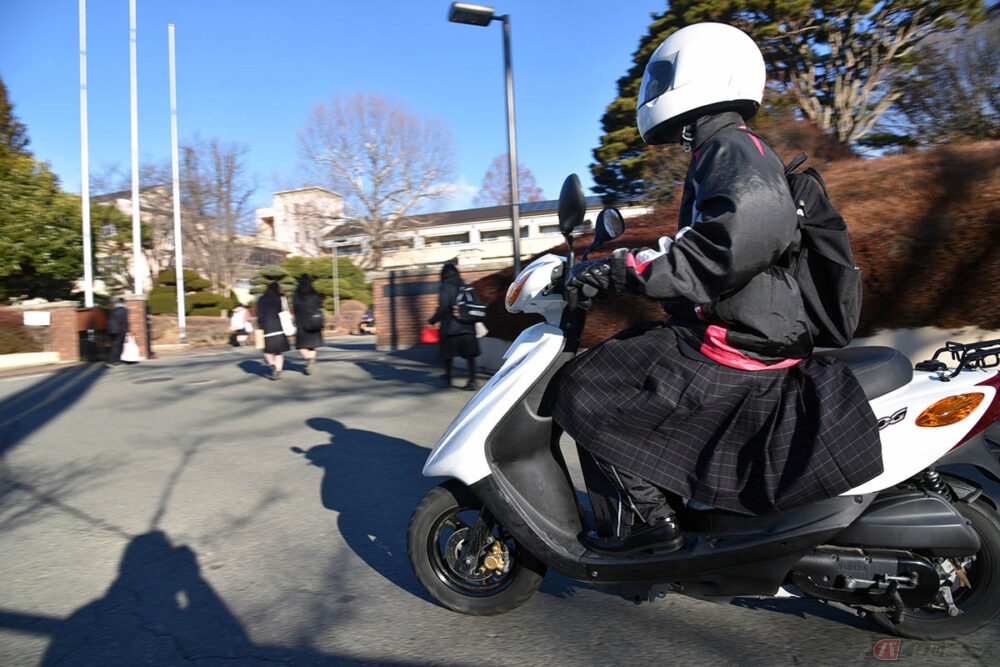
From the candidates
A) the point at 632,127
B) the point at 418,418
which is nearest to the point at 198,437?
the point at 418,418

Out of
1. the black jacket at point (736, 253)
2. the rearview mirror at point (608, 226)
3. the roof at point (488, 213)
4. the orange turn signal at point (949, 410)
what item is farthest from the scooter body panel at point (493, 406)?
the roof at point (488, 213)

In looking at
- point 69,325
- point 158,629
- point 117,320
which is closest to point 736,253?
point 158,629

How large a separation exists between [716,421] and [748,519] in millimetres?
357

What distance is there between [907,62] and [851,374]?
15574mm

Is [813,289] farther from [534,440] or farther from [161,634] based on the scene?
[161,634]

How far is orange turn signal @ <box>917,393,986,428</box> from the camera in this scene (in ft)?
7.54

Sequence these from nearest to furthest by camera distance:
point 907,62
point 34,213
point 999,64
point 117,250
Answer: point 999,64, point 907,62, point 34,213, point 117,250

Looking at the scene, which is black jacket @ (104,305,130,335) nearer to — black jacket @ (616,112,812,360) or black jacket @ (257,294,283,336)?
black jacket @ (257,294,283,336)

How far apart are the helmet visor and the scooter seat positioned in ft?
3.73

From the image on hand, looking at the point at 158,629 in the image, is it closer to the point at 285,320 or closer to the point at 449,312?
the point at 449,312

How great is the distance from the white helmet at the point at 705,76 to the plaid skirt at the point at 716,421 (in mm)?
776

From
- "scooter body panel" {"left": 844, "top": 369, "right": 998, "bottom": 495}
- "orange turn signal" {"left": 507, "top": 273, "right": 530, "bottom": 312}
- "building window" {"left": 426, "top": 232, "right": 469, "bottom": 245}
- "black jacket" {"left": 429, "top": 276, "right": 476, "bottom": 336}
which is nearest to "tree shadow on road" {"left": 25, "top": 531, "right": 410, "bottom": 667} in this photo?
"orange turn signal" {"left": 507, "top": 273, "right": 530, "bottom": 312}

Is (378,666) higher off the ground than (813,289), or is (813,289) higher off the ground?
(813,289)

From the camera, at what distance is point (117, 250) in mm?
28328
